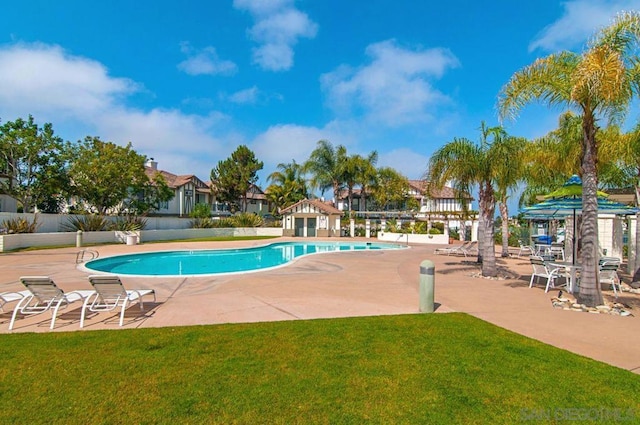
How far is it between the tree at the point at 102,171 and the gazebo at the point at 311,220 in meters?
14.5

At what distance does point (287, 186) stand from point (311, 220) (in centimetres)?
943

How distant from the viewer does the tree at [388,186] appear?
42812mm

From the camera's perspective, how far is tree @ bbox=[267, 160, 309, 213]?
43594 millimetres

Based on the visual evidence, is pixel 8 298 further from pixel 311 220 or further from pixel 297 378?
pixel 311 220

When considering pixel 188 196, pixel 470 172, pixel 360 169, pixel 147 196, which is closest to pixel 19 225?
pixel 147 196

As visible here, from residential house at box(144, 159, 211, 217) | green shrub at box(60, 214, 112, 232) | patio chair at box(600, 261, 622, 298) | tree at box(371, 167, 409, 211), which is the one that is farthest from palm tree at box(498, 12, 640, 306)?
residential house at box(144, 159, 211, 217)

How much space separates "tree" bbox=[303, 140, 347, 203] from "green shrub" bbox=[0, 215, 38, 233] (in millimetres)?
26096

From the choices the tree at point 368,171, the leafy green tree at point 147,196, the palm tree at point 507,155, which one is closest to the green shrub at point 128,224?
the leafy green tree at point 147,196

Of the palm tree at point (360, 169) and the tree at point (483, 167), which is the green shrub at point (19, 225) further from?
the palm tree at point (360, 169)

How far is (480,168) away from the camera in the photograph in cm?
1177

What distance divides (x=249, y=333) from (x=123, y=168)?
86.2ft

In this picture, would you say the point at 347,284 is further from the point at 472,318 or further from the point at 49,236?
the point at 49,236

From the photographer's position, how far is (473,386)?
389 cm

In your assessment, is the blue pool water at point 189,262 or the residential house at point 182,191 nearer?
the blue pool water at point 189,262
